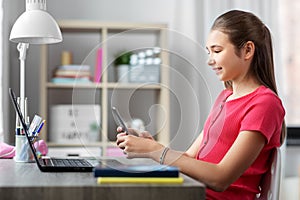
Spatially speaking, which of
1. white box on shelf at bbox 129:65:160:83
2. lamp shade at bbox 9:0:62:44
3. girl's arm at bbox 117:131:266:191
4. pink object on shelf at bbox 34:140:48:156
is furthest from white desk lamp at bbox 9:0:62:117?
girl's arm at bbox 117:131:266:191

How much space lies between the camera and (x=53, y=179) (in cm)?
123

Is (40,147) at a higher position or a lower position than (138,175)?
lower

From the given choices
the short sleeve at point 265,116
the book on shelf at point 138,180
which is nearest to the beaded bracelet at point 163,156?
the book on shelf at point 138,180

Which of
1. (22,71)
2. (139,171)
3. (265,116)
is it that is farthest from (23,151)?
(265,116)

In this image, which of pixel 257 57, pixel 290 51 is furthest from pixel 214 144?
pixel 290 51

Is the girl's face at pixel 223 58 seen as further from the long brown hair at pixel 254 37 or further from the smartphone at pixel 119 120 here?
the smartphone at pixel 119 120

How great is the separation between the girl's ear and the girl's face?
17 millimetres

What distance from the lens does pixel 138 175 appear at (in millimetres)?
1195

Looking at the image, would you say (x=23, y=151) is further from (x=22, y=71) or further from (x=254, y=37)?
(x=254, y=37)

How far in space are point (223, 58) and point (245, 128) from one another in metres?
0.21

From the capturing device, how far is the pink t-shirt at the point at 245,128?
4.85 feet

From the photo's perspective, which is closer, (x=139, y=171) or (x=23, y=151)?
(x=139, y=171)

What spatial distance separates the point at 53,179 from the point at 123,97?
279mm

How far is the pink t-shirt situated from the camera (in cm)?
148
